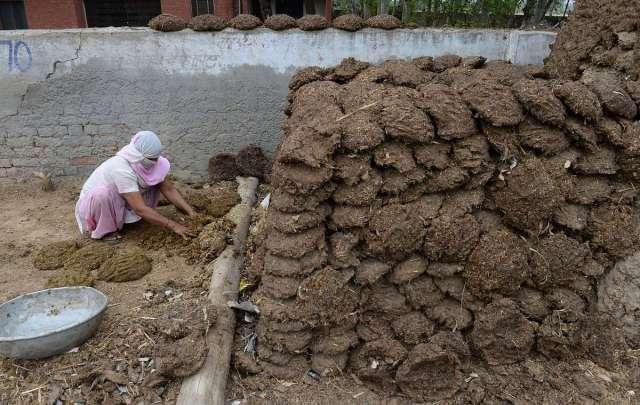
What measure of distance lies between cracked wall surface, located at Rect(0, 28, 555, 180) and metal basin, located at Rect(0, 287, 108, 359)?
2802 mm

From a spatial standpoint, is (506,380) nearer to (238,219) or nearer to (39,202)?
(238,219)

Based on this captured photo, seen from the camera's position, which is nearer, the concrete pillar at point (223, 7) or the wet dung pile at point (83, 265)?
the wet dung pile at point (83, 265)

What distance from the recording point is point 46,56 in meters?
5.16

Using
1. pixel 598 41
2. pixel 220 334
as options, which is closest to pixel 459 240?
pixel 220 334

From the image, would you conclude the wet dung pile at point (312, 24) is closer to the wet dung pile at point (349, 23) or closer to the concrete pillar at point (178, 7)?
the wet dung pile at point (349, 23)

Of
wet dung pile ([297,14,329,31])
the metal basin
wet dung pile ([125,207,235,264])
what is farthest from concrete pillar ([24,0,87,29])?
the metal basin

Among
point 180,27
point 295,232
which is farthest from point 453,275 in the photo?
point 180,27

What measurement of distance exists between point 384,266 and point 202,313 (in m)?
1.23

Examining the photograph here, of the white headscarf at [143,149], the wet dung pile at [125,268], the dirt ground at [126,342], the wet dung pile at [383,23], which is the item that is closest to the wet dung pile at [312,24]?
the wet dung pile at [383,23]

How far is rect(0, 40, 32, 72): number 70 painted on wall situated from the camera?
509 cm

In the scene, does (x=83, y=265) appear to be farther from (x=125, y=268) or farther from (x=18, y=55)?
(x=18, y=55)

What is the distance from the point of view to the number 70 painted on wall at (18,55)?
5086mm

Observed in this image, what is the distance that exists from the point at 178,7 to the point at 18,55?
4.90 m

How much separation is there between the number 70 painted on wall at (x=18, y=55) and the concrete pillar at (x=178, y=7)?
4.72m
